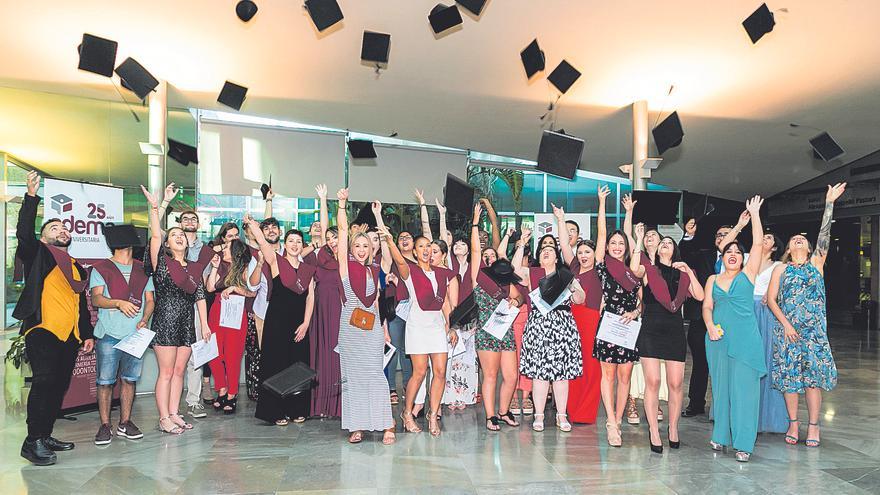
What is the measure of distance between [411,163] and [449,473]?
23.9ft

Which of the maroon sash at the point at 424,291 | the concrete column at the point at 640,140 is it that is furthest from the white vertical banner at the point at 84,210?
the concrete column at the point at 640,140

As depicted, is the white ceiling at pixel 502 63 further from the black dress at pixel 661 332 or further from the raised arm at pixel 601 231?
the black dress at pixel 661 332

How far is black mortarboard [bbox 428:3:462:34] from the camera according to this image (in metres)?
4.62

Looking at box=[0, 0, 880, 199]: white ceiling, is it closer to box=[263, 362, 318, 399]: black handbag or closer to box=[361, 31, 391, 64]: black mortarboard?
box=[361, 31, 391, 64]: black mortarboard

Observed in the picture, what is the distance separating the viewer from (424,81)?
6.33 meters

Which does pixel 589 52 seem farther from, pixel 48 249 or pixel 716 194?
pixel 716 194

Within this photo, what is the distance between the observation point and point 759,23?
4.56 meters

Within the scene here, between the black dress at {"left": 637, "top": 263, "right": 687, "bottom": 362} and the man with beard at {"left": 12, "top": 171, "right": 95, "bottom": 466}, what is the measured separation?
139 inches

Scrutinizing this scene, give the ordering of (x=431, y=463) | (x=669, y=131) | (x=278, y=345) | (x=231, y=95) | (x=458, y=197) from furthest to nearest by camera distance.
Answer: (x=669, y=131) < (x=231, y=95) < (x=458, y=197) < (x=278, y=345) < (x=431, y=463)

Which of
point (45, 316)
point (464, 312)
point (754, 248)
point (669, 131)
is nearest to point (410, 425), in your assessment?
point (464, 312)

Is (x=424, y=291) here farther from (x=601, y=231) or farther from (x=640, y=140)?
(x=640, y=140)

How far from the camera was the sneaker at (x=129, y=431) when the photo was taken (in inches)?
164

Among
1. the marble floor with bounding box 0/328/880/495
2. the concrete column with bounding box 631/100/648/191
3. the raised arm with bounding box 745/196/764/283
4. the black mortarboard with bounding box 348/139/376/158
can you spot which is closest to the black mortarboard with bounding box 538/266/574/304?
the marble floor with bounding box 0/328/880/495

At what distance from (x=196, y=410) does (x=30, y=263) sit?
6.10 feet
